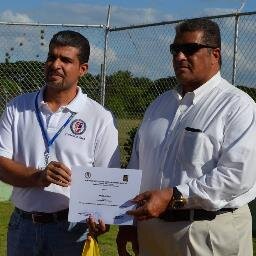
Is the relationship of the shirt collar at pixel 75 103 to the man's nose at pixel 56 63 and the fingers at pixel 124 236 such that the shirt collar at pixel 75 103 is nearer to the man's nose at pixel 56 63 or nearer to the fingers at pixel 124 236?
the man's nose at pixel 56 63

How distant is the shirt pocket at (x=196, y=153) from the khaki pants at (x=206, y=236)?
329 mm

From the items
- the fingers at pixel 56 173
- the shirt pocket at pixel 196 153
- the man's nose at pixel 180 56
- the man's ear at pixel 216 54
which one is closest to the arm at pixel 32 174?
the fingers at pixel 56 173

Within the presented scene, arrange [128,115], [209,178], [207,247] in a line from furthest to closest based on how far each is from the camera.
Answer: [128,115] < [207,247] < [209,178]

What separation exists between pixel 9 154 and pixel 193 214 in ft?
3.66

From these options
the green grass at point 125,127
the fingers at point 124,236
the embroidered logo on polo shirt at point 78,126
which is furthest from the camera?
the green grass at point 125,127

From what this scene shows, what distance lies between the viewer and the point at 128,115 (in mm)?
9852

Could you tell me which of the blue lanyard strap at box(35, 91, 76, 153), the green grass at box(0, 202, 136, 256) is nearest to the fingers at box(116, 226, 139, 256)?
the blue lanyard strap at box(35, 91, 76, 153)

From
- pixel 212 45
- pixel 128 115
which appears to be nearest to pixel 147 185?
pixel 212 45

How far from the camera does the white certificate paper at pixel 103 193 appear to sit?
3781 millimetres

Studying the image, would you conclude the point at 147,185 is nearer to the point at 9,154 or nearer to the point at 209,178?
the point at 209,178

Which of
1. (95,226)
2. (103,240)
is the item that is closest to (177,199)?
(95,226)

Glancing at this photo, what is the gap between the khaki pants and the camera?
3891mm

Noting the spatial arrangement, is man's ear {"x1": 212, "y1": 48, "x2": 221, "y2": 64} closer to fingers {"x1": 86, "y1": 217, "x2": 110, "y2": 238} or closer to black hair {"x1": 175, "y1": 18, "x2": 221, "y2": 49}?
black hair {"x1": 175, "y1": 18, "x2": 221, "y2": 49}

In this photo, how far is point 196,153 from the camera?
3.75 metres
